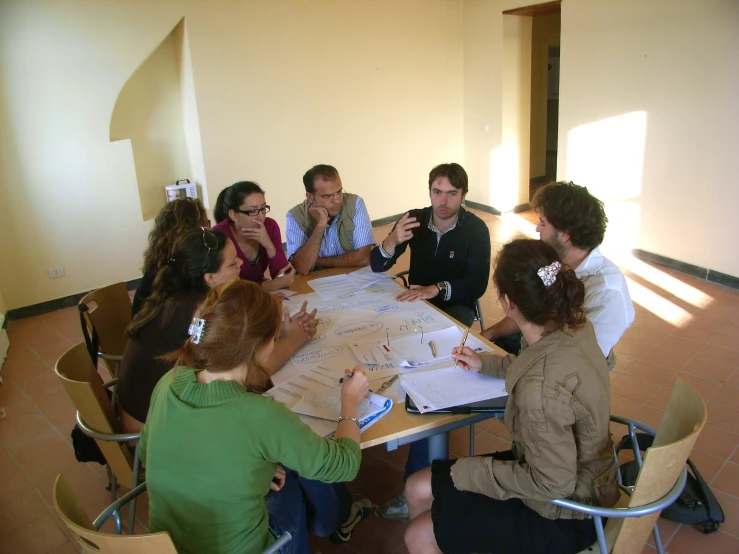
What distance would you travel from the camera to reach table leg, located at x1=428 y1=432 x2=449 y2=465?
6.21 feet

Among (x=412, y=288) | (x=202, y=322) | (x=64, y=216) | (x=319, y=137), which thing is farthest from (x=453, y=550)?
(x=319, y=137)

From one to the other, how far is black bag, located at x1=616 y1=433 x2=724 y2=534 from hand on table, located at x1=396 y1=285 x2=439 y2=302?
98 cm

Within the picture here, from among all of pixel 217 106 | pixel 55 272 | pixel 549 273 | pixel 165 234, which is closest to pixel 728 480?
pixel 549 273

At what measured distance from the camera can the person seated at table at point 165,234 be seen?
7.28 feet

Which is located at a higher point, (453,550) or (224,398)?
(224,398)

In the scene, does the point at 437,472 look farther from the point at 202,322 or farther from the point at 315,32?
the point at 315,32

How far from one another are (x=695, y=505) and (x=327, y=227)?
2.20 metres

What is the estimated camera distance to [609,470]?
1.48 meters

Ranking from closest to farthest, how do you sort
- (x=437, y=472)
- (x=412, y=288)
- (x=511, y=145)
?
(x=437, y=472)
(x=412, y=288)
(x=511, y=145)

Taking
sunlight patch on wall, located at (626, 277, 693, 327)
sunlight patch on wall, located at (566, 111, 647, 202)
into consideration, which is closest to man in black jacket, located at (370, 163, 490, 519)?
sunlight patch on wall, located at (626, 277, 693, 327)

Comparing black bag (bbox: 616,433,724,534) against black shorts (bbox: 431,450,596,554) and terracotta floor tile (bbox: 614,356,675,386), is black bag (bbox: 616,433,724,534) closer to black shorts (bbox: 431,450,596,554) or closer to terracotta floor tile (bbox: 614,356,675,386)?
black shorts (bbox: 431,450,596,554)

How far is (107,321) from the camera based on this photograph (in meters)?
2.57

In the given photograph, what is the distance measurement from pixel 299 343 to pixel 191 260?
0.50m

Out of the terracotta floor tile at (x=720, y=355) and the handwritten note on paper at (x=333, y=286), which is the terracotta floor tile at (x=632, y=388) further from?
the handwritten note on paper at (x=333, y=286)
